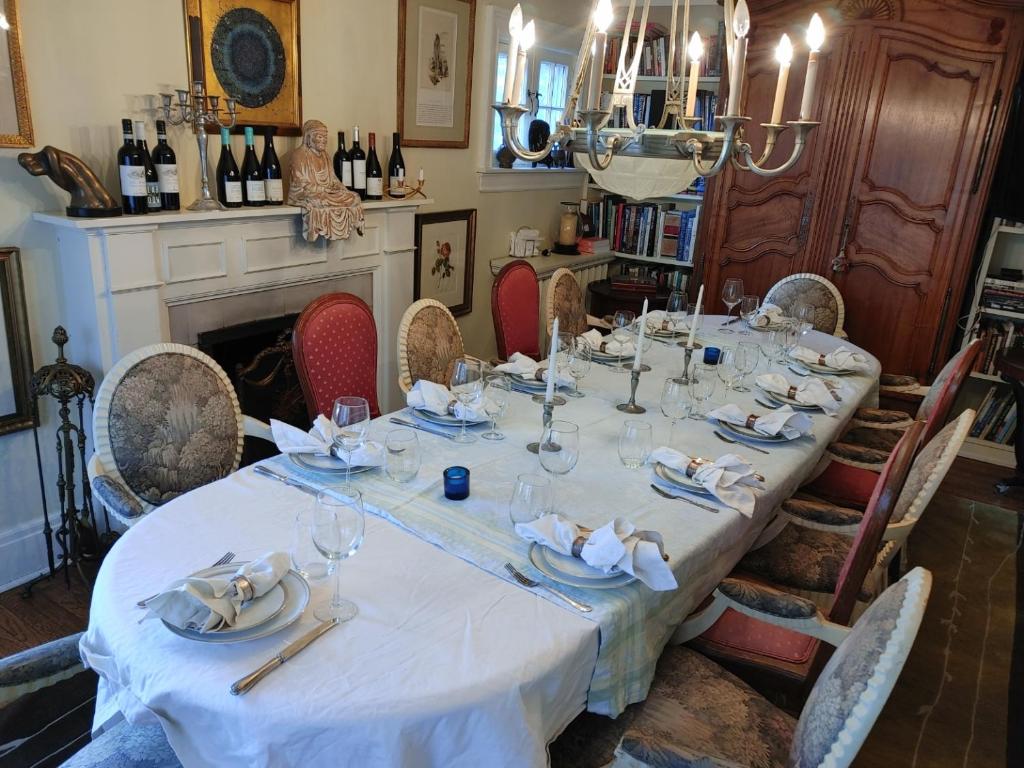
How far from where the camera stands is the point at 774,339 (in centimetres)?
283

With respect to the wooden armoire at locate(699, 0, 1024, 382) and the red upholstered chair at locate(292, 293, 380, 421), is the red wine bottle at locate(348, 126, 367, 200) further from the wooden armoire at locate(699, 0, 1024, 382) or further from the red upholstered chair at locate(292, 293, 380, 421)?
the wooden armoire at locate(699, 0, 1024, 382)

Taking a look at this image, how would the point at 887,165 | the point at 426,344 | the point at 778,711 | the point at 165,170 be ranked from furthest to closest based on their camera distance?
the point at 887,165
the point at 426,344
the point at 165,170
the point at 778,711

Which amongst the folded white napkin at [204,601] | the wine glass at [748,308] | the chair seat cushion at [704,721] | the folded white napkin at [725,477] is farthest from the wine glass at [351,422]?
the wine glass at [748,308]

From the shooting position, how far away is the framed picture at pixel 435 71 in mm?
3240

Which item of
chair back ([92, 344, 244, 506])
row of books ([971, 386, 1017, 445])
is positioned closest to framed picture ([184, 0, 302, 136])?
chair back ([92, 344, 244, 506])

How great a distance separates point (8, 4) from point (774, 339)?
2637mm

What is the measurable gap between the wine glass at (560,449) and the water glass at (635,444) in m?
0.18

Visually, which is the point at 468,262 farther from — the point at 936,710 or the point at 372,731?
the point at 372,731

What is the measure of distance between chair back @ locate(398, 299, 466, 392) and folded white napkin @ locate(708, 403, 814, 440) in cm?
99

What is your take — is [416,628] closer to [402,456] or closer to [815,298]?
[402,456]

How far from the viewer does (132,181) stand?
2.23 m

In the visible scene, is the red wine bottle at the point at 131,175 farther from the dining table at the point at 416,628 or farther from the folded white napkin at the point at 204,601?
the folded white napkin at the point at 204,601

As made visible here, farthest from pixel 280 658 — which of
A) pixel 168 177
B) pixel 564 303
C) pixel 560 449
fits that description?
pixel 564 303

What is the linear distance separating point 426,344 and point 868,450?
4.98ft
